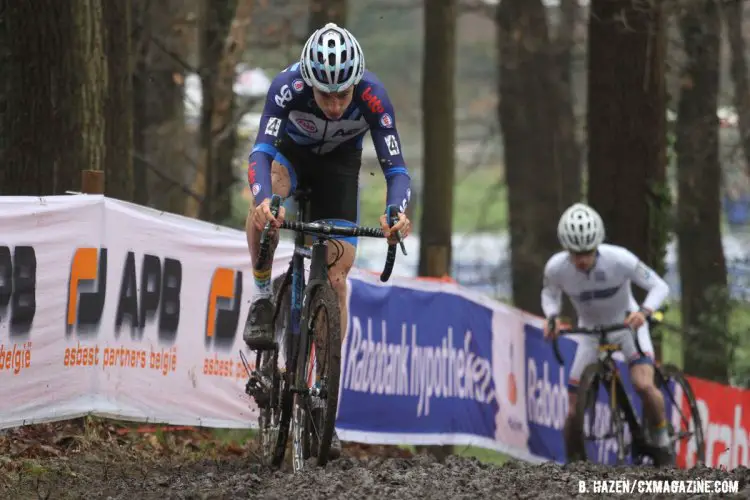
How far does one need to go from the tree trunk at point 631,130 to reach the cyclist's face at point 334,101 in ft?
28.8

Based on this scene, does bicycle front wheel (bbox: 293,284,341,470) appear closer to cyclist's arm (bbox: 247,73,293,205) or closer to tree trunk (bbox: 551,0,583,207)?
cyclist's arm (bbox: 247,73,293,205)

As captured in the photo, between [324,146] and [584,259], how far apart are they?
4787 mm

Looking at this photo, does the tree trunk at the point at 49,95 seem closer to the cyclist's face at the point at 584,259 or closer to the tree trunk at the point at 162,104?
the cyclist's face at the point at 584,259

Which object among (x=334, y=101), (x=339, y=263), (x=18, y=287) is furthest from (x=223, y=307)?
(x=334, y=101)

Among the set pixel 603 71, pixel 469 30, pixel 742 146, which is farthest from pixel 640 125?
pixel 469 30

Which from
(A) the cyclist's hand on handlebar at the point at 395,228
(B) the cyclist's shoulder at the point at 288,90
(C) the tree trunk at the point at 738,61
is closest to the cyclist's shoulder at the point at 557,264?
(B) the cyclist's shoulder at the point at 288,90

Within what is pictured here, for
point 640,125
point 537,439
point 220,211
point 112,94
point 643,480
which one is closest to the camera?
point 643,480

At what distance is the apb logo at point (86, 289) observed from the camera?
31.3 ft

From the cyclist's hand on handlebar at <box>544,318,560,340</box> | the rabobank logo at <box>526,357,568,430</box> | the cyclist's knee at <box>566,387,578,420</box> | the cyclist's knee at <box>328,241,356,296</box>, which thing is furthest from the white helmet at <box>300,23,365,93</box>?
the rabobank logo at <box>526,357,568,430</box>

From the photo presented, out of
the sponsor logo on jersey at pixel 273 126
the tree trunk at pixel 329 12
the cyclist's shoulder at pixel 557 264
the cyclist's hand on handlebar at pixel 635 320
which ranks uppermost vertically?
the tree trunk at pixel 329 12

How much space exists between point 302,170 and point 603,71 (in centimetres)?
852

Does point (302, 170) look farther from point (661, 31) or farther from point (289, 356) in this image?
point (661, 31)

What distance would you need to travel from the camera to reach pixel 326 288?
823 centimetres

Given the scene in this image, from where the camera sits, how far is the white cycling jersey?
13344 mm
